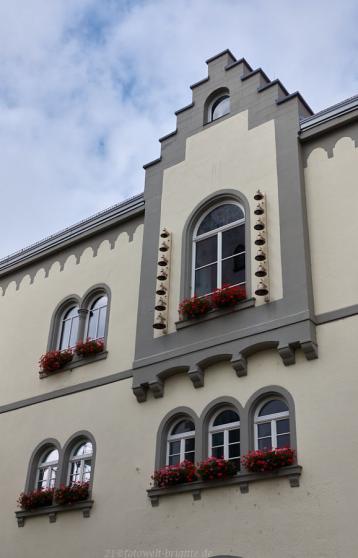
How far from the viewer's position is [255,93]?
16.2 m

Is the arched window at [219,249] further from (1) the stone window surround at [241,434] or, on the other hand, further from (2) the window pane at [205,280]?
(1) the stone window surround at [241,434]

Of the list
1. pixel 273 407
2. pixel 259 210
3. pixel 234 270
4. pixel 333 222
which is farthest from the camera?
pixel 234 270

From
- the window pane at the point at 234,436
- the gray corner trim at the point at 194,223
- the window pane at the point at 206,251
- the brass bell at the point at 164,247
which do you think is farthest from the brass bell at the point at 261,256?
the window pane at the point at 234,436

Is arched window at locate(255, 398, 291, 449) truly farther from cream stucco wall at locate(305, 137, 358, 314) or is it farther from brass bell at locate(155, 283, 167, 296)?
brass bell at locate(155, 283, 167, 296)

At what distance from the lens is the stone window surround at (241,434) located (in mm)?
12023

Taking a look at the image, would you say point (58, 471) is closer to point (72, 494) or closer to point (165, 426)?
point (72, 494)

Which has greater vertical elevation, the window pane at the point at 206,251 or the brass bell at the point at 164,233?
the brass bell at the point at 164,233

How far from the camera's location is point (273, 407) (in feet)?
42.1

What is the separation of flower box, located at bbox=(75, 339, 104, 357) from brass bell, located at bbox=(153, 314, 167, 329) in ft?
6.06

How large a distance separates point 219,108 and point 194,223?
10.2ft

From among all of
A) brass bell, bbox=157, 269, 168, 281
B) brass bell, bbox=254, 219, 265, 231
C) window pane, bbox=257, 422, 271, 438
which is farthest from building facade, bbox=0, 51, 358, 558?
brass bell, bbox=254, 219, 265, 231

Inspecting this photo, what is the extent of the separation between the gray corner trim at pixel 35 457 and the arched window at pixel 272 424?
507 centimetres

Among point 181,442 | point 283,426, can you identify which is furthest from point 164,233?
point 283,426

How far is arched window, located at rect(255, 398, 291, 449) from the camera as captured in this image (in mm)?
12398
